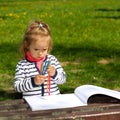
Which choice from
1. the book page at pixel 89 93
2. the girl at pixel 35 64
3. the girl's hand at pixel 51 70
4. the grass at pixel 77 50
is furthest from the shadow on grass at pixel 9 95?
the book page at pixel 89 93

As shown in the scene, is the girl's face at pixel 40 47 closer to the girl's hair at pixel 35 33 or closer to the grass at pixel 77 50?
the girl's hair at pixel 35 33

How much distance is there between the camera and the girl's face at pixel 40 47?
423 centimetres

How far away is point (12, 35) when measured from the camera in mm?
11438

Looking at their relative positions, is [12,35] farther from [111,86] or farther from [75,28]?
[111,86]

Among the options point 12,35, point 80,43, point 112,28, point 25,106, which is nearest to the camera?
point 25,106

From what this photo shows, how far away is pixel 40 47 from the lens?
423cm

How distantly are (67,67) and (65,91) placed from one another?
1512mm

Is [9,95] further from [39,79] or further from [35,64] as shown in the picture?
[39,79]

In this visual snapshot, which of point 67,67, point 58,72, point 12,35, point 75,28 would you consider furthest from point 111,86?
point 75,28

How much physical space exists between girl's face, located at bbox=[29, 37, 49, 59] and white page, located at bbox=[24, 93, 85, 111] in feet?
2.15

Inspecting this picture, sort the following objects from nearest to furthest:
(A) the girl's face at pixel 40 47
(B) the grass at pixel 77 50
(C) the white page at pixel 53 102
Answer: (C) the white page at pixel 53 102 < (A) the girl's face at pixel 40 47 < (B) the grass at pixel 77 50

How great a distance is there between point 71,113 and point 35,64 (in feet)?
4.21

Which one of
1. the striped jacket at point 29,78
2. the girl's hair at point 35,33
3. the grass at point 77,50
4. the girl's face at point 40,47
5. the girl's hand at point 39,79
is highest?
the girl's hair at point 35,33

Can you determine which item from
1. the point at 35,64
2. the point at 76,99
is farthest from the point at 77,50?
the point at 76,99
